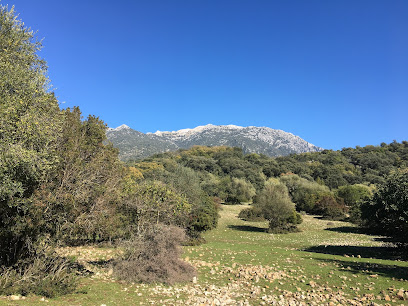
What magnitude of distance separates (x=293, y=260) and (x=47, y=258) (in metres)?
14.1

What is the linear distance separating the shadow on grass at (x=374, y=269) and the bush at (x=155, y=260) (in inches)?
356

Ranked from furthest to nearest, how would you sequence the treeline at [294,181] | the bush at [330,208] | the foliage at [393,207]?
the bush at [330,208]
the treeline at [294,181]
the foliage at [393,207]

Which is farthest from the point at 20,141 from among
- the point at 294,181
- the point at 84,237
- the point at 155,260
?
the point at 294,181


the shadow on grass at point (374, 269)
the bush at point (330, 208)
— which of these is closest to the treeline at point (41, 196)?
the shadow on grass at point (374, 269)

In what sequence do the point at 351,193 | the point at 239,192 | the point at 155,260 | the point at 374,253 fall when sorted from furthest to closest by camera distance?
the point at 239,192 < the point at 351,193 < the point at 374,253 < the point at 155,260

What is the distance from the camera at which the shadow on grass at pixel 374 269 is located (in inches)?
519

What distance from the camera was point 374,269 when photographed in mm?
14430

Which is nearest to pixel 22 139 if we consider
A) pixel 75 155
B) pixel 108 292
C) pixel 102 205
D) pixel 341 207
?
pixel 75 155

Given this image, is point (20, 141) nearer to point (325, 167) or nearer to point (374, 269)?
point (374, 269)

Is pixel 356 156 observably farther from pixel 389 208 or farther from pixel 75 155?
pixel 75 155

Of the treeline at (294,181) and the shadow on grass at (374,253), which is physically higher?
the treeline at (294,181)

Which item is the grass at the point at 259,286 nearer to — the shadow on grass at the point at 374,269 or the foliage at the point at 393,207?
the shadow on grass at the point at 374,269

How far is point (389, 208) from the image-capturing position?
2011 cm

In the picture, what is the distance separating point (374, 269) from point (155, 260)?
12.0 meters
